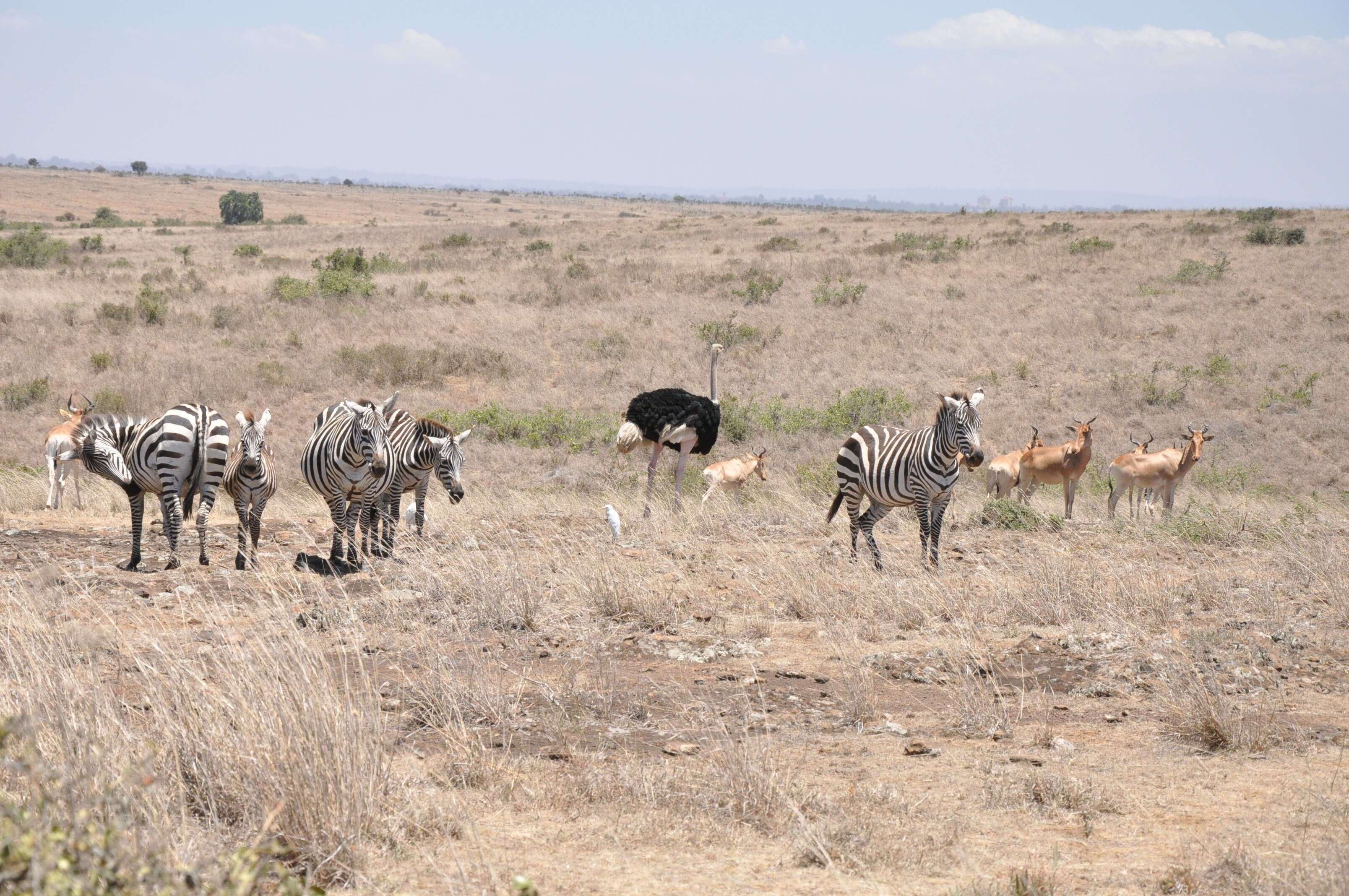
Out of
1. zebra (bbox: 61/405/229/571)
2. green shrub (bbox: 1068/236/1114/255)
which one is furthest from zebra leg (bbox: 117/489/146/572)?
green shrub (bbox: 1068/236/1114/255)

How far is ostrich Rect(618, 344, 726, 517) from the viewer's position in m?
13.6

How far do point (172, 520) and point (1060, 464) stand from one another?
38.5ft

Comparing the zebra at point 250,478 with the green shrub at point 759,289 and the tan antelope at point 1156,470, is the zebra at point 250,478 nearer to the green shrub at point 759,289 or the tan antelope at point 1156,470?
the tan antelope at point 1156,470

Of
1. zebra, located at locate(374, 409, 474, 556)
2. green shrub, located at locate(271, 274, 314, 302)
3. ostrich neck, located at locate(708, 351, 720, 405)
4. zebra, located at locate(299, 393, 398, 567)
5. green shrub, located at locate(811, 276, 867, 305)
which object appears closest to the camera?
zebra, located at locate(299, 393, 398, 567)

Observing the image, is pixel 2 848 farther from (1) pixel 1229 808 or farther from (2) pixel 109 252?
(2) pixel 109 252

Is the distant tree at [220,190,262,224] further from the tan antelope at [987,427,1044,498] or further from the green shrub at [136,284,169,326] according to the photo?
the tan antelope at [987,427,1044,498]

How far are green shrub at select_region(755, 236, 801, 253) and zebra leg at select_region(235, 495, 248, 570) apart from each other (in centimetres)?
3572

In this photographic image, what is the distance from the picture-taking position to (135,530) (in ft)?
31.9

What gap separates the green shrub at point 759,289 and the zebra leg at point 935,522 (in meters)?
20.8

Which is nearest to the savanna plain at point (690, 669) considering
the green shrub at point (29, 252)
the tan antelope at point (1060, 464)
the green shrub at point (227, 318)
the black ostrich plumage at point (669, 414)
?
the tan antelope at point (1060, 464)

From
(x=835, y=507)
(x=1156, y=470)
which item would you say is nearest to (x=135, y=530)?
(x=835, y=507)

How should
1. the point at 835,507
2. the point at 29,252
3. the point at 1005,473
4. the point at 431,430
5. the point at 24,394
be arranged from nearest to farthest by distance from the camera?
1. the point at 431,430
2. the point at 835,507
3. the point at 1005,473
4. the point at 24,394
5. the point at 29,252

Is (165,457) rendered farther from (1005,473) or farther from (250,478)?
(1005,473)

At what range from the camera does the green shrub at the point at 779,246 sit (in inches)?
1758
